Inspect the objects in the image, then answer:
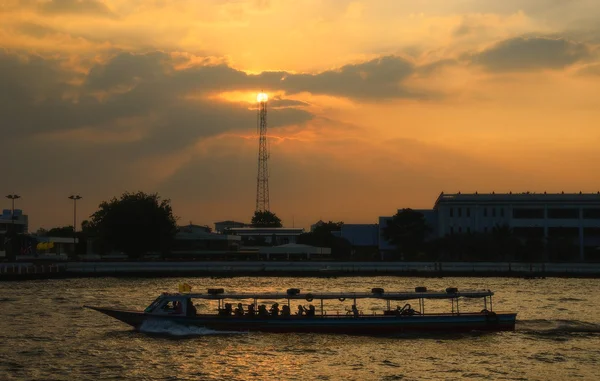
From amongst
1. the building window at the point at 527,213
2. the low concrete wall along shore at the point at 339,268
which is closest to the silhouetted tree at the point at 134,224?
the low concrete wall along shore at the point at 339,268

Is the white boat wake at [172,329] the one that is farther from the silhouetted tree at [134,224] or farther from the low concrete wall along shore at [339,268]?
the silhouetted tree at [134,224]

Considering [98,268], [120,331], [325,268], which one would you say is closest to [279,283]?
[325,268]

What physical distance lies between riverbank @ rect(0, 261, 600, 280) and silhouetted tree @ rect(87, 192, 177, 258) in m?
13.4

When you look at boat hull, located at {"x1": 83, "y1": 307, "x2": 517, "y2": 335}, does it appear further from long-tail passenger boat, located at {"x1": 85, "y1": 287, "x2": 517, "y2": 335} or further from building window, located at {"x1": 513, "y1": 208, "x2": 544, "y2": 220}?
building window, located at {"x1": 513, "y1": 208, "x2": 544, "y2": 220}

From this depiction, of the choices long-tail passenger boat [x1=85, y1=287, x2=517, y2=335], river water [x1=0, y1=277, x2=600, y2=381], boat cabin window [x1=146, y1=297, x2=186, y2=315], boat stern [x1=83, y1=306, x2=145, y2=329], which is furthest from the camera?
boat stern [x1=83, y1=306, x2=145, y2=329]

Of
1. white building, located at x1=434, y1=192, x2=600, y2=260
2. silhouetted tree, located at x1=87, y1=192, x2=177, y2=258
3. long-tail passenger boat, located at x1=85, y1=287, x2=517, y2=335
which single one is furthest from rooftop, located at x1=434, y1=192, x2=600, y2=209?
long-tail passenger boat, located at x1=85, y1=287, x2=517, y2=335

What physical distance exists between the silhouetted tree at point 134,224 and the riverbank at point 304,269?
13.4 metres

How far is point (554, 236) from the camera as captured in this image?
455 ft

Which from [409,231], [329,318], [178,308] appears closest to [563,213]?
[409,231]

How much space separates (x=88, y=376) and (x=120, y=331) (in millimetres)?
12968

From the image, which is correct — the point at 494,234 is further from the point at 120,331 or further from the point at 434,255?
the point at 120,331

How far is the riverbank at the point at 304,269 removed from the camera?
116812mm

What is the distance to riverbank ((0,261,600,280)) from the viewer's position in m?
117

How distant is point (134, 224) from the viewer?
137500 millimetres
